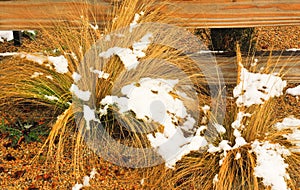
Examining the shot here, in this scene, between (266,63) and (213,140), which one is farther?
(266,63)

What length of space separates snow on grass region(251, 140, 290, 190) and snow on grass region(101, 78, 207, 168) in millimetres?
336

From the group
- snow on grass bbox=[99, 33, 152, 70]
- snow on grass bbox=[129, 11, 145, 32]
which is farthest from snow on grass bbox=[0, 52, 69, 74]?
snow on grass bbox=[129, 11, 145, 32]

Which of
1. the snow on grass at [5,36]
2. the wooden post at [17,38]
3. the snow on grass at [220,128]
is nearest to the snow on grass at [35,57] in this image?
the snow on grass at [220,128]

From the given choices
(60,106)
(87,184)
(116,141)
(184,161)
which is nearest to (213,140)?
(184,161)

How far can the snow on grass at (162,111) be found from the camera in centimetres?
274

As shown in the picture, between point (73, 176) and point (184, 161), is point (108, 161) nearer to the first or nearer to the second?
point (73, 176)

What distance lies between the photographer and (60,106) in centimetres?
307

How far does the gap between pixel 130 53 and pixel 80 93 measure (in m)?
0.41

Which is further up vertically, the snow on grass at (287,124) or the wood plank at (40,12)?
the wood plank at (40,12)

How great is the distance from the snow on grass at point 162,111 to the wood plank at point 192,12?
1.91ft

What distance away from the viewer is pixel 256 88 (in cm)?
288

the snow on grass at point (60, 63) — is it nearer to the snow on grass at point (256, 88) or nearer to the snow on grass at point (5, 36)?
the snow on grass at point (256, 88)

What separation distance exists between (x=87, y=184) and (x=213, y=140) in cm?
79

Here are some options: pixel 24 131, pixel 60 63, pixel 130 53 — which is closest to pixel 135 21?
pixel 130 53
